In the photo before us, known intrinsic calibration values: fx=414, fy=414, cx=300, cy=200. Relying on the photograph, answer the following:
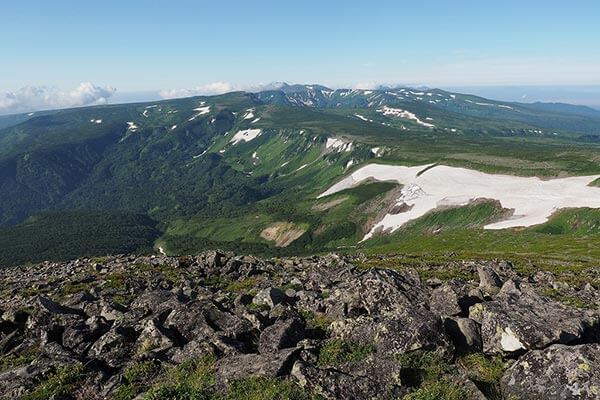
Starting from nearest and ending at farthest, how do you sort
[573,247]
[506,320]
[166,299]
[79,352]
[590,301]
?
[506,320] < [79,352] < [166,299] < [590,301] < [573,247]

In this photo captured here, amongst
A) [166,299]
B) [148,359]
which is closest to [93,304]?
[166,299]

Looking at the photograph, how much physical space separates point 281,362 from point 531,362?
12.1 meters

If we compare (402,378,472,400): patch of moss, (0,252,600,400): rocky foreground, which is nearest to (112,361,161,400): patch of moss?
(0,252,600,400): rocky foreground

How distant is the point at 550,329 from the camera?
72.2ft

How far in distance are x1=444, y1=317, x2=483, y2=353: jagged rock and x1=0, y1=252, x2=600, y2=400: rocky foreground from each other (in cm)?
7

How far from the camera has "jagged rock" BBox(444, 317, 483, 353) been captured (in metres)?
23.4

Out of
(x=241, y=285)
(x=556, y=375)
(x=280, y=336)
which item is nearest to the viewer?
(x=556, y=375)

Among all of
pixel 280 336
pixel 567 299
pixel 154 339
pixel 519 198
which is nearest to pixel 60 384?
pixel 154 339

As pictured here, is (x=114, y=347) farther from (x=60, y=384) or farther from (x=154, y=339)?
(x=60, y=384)

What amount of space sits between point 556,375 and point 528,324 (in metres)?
4.10

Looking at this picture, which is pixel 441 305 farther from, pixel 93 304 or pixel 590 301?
pixel 93 304

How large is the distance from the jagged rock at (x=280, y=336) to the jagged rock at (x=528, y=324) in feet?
35.6

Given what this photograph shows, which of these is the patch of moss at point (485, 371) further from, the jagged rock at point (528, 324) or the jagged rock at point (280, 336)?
the jagged rock at point (280, 336)

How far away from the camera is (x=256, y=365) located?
21719 mm
